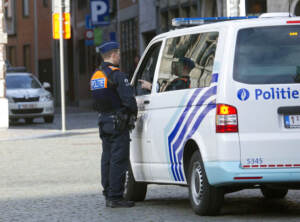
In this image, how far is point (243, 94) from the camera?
956 cm

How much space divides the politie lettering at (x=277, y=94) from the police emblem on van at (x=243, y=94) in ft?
0.29

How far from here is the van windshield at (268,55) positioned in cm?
965

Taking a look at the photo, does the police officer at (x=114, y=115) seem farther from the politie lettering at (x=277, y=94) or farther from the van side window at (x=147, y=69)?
the politie lettering at (x=277, y=94)

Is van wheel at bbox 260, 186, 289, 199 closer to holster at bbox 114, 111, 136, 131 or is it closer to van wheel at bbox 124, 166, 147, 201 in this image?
van wheel at bbox 124, 166, 147, 201

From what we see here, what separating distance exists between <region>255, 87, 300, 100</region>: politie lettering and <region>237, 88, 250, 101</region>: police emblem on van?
0.09m

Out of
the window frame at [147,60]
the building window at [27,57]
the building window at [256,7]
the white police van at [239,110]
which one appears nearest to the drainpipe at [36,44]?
the building window at [27,57]

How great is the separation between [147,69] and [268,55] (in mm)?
2273

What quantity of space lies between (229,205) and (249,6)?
21.5 metres

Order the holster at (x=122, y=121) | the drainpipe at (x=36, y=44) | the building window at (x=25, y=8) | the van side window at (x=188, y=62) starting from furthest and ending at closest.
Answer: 1. the building window at (x=25, y=8)
2. the drainpipe at (x=36, y=44)
3. the holster at (x=122, y=121)
4. the van side window at (x=188, y=62)

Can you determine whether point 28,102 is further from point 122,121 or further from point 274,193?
point 122,121

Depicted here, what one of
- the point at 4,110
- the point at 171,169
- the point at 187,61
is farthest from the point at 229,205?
the point at 4,110

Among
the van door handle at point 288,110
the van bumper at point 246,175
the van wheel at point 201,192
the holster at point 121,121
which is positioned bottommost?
the van wheel at point 201,192

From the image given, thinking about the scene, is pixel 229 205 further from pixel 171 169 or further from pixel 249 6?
pixel 249 6

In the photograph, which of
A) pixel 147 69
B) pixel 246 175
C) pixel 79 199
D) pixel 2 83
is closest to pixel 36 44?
pixel 2 83
